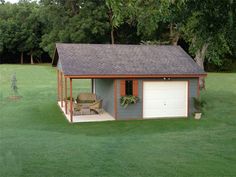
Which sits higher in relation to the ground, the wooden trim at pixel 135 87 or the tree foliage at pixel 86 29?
the tree foliage at pixel 86 29

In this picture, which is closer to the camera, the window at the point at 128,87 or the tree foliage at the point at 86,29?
the tree foliage at the point at 86,29

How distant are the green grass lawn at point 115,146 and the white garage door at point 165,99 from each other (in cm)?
95

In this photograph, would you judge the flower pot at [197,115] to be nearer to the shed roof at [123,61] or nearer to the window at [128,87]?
the shed roof at [123,61]

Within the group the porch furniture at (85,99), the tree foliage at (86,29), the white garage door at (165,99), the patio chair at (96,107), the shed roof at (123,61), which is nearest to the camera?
the tree foliage at (86,29)

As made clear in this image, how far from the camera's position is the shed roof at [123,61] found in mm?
16750

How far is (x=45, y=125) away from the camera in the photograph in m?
15.7

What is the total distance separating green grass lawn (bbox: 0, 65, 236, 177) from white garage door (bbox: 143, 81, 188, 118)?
37.3 inches


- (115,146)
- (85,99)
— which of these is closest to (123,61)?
(85,99)

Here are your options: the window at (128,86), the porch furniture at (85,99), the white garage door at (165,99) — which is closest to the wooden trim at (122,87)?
the window at (128,86)

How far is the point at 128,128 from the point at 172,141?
3.53m

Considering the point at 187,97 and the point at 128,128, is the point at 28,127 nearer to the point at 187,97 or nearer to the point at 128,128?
the point at 128,128

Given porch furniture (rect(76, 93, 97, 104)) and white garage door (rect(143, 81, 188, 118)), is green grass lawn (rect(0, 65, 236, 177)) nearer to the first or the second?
white garage door (rect(143, 81, 188, 118))

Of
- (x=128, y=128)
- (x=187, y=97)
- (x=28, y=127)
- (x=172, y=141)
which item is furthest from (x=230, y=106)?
(x=28, y=127)

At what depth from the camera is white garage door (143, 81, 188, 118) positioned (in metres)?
17.5
